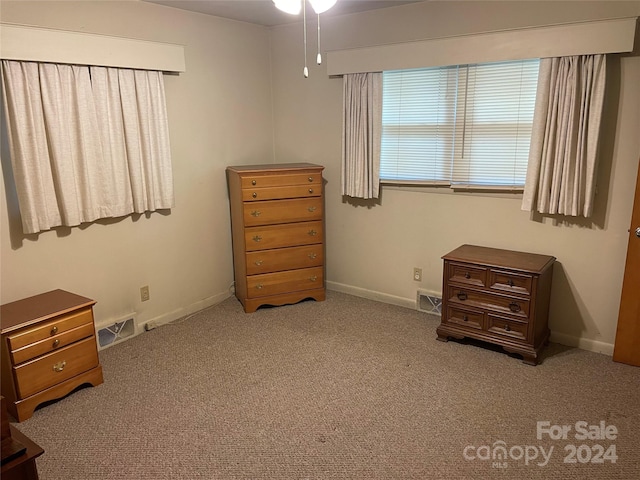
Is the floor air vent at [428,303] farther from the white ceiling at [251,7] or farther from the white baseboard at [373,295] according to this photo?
the white ceiling at [251,7]

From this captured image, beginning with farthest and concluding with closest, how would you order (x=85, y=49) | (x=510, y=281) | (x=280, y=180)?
(x=280, y=180)
(x=510, y=281)
(x=85, y=49)

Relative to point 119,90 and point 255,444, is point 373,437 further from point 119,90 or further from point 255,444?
point 119,90

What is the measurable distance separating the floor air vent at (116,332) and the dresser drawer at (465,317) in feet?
7.56

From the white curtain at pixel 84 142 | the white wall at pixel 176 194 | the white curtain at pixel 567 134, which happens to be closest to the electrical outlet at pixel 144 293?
the white wall at pixel 176 194

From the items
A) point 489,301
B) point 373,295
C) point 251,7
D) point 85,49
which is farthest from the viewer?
point 373,295

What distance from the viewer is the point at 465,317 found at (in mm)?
3340

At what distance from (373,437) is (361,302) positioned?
1850mm

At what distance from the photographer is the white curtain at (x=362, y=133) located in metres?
3.83

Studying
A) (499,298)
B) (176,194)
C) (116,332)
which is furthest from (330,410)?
(176,194)

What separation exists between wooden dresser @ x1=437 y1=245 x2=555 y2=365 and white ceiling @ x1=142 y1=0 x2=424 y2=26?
195 centimetres

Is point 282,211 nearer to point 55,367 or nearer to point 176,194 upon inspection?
point 176,194

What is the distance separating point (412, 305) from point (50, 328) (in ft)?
8.69

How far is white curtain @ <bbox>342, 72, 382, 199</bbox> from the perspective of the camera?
12.6 feet

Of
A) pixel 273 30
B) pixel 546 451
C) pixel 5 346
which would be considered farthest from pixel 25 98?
pixel 546 451
